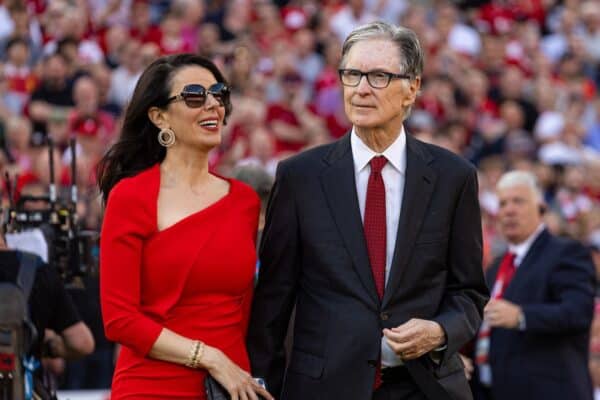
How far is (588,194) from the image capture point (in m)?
15.5

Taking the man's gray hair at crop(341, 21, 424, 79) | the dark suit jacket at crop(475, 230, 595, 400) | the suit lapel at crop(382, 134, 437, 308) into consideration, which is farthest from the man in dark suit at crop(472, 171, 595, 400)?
the man's gray hair at crop(341, 21, 424, 79)

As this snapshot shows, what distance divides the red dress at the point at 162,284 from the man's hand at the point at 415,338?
0.57 metres

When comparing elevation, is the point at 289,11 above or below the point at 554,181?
above

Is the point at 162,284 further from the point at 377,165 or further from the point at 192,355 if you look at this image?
the point at 377,165

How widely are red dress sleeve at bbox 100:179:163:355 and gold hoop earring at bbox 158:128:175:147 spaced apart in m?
0.43

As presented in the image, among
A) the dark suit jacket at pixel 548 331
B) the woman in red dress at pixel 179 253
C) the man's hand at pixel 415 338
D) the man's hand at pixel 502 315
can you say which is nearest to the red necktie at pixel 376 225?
the man's hand at pixel 415 338

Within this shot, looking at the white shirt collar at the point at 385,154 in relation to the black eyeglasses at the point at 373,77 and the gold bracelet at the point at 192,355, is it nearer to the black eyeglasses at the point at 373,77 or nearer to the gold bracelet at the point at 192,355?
the black eyeglasses at the point at 373,77

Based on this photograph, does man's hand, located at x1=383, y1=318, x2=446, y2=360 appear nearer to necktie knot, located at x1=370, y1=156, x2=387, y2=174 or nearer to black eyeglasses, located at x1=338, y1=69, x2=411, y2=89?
necktie knot, located at x1=370, y1=156, x2=387, y2=174

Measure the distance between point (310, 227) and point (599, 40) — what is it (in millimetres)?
14533

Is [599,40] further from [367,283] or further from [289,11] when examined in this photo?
[367,283]

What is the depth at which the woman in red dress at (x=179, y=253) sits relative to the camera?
16.1ft

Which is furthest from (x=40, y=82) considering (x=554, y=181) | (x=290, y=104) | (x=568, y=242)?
(x=568, y=242)

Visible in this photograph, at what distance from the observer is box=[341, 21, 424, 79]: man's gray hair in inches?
207

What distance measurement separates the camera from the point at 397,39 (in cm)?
526
